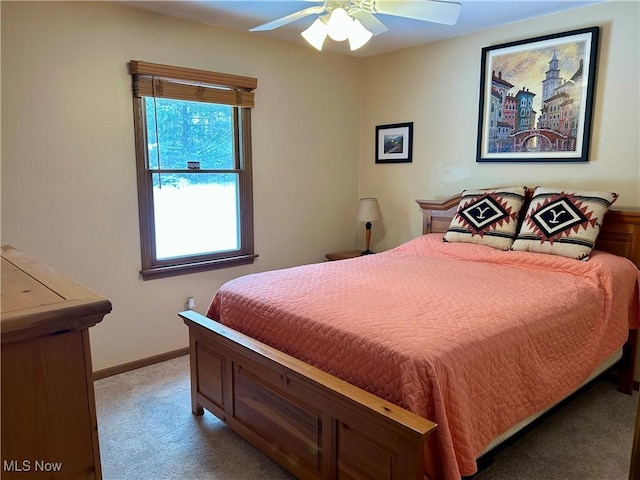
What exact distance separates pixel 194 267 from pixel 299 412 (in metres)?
1.81

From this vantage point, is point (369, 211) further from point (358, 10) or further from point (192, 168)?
point (358, 10)

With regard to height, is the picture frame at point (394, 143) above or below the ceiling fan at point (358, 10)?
below

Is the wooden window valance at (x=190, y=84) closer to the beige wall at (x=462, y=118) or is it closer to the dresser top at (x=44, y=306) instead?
the beige wall at (x=462, y=118)

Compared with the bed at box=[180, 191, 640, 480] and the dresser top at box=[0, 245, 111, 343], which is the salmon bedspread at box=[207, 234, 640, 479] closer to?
the bed at box=[180, 191, 640, 480]

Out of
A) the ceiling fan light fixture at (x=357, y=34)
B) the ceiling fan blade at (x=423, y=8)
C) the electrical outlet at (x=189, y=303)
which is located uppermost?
the ceiling fan blade at (x=423, y=8)

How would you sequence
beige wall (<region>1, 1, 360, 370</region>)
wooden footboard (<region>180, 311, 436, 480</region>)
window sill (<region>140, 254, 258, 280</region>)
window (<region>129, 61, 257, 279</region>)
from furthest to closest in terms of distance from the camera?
1. window sill (<region>140, 254, 258, 280</region>)
2. window (<region>129, 61, 257, 279</region>)
3. beige wall (<region>1, 1, 360, 370</region>)
4. wooden footboard (<region>180, 311, 436, 480</region>)

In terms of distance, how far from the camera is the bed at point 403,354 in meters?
1.54

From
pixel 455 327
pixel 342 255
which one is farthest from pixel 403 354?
pixel 342 255

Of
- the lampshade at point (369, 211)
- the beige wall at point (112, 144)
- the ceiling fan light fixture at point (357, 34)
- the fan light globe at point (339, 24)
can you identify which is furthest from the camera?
the lampshade at point (369, 211)

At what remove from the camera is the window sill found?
3199 millimetres

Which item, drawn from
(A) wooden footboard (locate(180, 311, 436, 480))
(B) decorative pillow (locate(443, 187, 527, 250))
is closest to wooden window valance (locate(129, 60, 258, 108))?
(A) wooden footboard (locate(180, 311, 436, 480))

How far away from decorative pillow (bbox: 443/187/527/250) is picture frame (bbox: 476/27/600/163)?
383 mm

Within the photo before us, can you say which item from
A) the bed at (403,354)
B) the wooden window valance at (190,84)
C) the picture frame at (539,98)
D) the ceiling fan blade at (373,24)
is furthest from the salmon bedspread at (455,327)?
the wooden window valance at (190,84)

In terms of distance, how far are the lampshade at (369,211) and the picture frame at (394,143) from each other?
0.45m
